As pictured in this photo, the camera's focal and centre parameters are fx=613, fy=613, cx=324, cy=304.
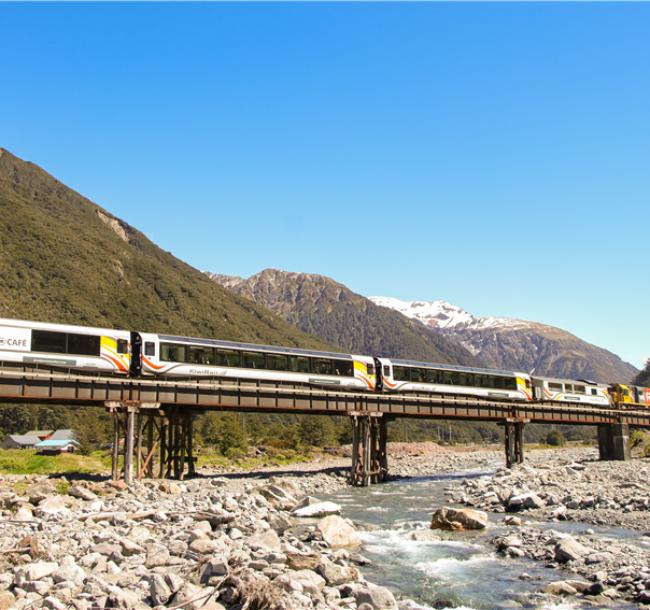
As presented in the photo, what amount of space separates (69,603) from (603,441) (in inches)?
2556

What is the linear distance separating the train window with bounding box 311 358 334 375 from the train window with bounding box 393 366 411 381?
21.1 feet

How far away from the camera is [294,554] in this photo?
1906cm

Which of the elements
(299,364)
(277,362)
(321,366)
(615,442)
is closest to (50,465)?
(277,362)

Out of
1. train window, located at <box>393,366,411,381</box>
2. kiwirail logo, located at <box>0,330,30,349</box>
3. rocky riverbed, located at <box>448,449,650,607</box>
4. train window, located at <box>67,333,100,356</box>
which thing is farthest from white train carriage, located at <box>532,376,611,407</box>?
kiwirail logo, located at <box>0,330,30,349</box>

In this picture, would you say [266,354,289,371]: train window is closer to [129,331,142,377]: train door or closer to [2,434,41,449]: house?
[129,331,142,377]: train door

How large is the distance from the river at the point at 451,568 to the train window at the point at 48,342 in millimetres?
19323

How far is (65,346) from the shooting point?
36.8 metres

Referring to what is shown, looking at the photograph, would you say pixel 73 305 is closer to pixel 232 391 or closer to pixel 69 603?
pixel 232 391

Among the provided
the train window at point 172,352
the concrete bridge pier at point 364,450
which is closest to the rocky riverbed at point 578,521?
the concrete bridge pier at point 364,450

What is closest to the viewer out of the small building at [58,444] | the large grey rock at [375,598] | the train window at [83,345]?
the large grey rock at [375,598]

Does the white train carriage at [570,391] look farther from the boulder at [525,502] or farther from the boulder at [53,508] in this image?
the boulder at [53,508]

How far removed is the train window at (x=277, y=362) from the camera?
149 ft

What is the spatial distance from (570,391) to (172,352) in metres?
45.3

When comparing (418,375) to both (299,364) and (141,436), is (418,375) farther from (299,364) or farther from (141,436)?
(141,436)
